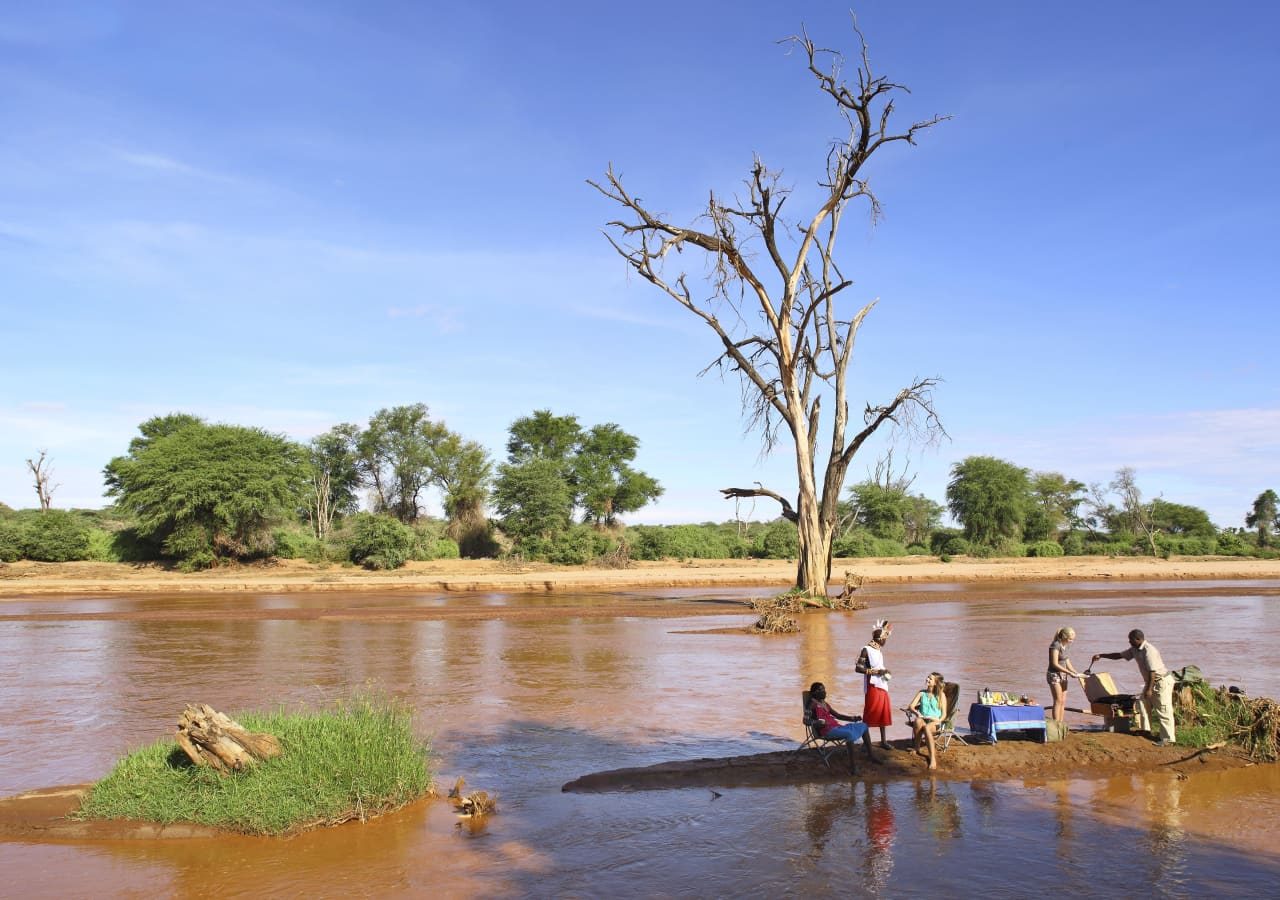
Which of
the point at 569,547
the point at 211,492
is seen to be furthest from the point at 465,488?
the point at 211,492

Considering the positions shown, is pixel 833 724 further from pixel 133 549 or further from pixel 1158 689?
pixel 133 549

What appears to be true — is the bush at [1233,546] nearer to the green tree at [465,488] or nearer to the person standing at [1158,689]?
the green tree at [465,488]

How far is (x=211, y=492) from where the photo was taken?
4381cm

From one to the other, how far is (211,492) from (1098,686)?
138 ft

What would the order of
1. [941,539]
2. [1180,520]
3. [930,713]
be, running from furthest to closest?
[1180,520], [941,539], [930,713]

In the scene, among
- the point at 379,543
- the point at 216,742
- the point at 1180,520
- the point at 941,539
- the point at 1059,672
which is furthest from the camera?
the point at 1180,520

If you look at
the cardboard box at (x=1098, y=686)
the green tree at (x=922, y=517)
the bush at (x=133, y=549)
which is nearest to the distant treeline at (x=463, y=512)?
the bush at (x=133, y=549)

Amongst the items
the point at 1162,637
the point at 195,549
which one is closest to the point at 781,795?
the point at 1162,637

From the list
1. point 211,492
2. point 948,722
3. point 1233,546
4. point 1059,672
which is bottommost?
point 948,722

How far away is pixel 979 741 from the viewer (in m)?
9.62

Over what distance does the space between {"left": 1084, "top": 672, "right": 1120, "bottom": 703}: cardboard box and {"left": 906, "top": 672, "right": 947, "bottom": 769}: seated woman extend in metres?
2.19

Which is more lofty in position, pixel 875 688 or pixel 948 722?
pixel 875 688

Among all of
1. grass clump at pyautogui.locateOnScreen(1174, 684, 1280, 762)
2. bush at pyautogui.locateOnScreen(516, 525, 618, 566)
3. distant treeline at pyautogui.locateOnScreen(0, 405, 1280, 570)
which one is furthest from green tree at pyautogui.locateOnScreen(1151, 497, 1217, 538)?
grass clump at pyautogui.locateOnScreen(1174, 684, 1280, 762)

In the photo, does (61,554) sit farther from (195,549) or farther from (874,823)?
Answer: (874,823)
